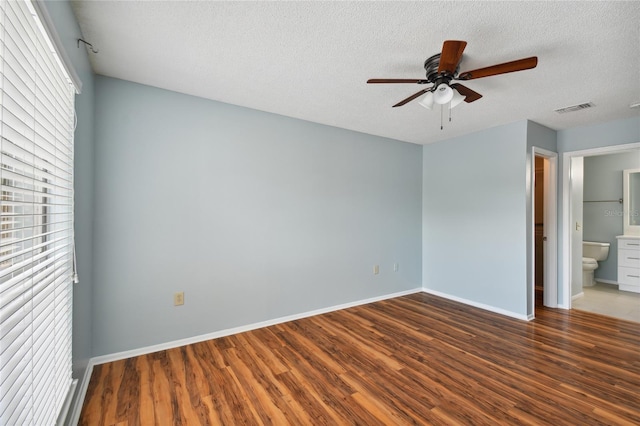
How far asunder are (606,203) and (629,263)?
1059 millimetres

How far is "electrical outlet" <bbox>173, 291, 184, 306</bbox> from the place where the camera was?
2621mm

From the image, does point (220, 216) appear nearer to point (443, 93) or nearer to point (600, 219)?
point (443, 93)

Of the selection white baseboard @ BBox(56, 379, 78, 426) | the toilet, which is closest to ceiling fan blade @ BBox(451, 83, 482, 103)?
white baseboard @ BBox(56, 379, 78, 426)

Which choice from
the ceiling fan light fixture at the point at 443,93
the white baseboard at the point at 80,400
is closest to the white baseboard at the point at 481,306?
the ceiling fan light fixture at the point at 443,93

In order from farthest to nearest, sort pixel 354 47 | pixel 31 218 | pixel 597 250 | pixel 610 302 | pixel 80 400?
1. pixel 597 250
2. pixel 610 302
3. pixel 354 47
4. pixel 80 400
5. pixel 31 218

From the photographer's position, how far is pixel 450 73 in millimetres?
1873

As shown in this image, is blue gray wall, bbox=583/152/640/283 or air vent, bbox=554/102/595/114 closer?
air vent, bbox=554/102/595/114

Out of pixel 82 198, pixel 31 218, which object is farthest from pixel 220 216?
pixel 31 218

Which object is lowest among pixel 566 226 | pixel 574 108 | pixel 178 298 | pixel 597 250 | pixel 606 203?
pixel 178 298

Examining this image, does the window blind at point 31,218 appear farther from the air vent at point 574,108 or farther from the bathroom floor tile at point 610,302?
the bathroom floor tile at point 610,302

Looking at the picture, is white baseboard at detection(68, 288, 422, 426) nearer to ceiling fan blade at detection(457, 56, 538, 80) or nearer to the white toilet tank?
ceiling fan blade at detection(457, 56, 538, 80)

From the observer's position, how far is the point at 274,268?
10.4 ft

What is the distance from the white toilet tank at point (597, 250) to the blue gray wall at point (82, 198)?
6.85m

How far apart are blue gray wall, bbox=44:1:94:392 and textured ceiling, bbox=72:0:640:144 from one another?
0.56 ft
